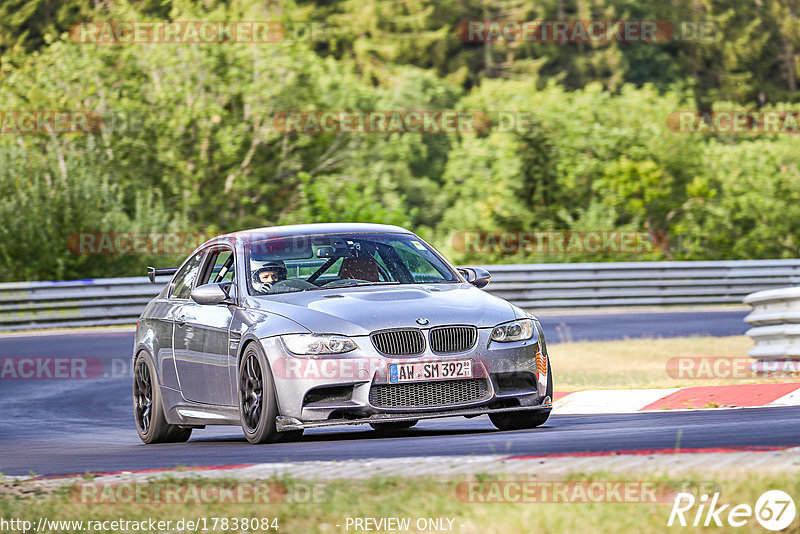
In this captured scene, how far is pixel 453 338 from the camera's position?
29.4 feet

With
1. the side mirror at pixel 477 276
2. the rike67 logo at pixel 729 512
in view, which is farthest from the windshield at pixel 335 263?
the rike67 logo at pixel 729 512

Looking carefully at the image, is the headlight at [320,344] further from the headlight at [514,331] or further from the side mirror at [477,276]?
the side mirror at [477,276]

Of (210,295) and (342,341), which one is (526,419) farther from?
(210,295)

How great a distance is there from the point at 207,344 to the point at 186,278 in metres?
1.32

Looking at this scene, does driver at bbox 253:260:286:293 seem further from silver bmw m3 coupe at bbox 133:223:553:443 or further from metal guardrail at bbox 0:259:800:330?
metal guardrail at bbox 0:259:800:330

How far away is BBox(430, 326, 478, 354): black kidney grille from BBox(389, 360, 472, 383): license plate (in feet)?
0.32

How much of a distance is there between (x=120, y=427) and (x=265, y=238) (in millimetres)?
3633

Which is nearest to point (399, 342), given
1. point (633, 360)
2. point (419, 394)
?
point (419, 394)

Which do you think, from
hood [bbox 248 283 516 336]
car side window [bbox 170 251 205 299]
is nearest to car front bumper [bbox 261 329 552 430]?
hood [bbox 248 283 516 336]

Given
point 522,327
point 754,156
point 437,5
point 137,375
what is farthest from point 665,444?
point 437,5

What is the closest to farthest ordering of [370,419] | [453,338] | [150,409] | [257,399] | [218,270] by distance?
[370,419] → [453,338] → [257,399] → [218,270] → [150,409]

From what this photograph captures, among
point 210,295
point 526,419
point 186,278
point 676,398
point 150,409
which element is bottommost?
point 676,398

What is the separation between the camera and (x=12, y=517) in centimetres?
643

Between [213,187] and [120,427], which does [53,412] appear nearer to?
[120,427]
